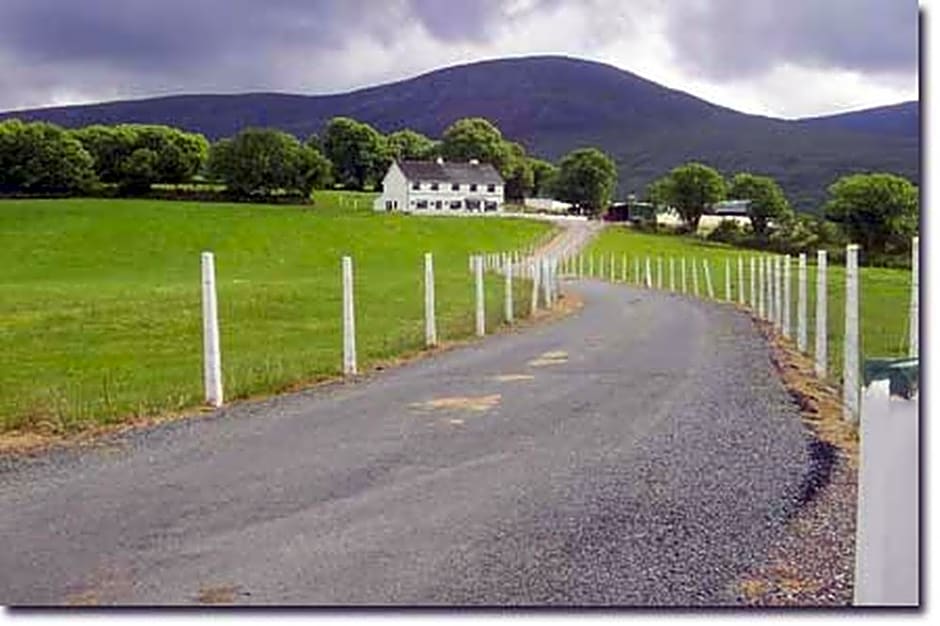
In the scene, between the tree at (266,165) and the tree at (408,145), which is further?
the tree at (266,165)

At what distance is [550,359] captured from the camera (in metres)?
9.67

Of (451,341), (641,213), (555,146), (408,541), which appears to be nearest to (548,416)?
(408,541)

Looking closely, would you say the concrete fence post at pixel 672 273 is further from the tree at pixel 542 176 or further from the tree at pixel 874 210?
the tree at pixel 874 210

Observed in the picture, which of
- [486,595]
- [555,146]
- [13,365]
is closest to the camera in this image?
[486,595]

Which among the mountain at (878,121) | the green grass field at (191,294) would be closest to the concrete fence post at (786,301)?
the green grass field at (191,294)

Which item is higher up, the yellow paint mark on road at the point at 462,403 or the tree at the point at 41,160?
the tree at the point at 41,160

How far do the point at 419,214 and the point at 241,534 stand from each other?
21589 mm

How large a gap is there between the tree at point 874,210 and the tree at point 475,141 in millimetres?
2645

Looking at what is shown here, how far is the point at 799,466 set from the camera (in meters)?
4.94

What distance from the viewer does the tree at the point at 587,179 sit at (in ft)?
38.0

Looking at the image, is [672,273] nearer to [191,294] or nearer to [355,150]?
[191,294]

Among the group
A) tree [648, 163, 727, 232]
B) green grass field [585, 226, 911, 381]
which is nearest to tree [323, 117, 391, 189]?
tree [648, 163, 727, 232]

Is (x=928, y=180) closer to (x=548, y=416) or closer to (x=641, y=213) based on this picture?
(x=548, y=416)

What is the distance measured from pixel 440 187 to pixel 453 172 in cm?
253
